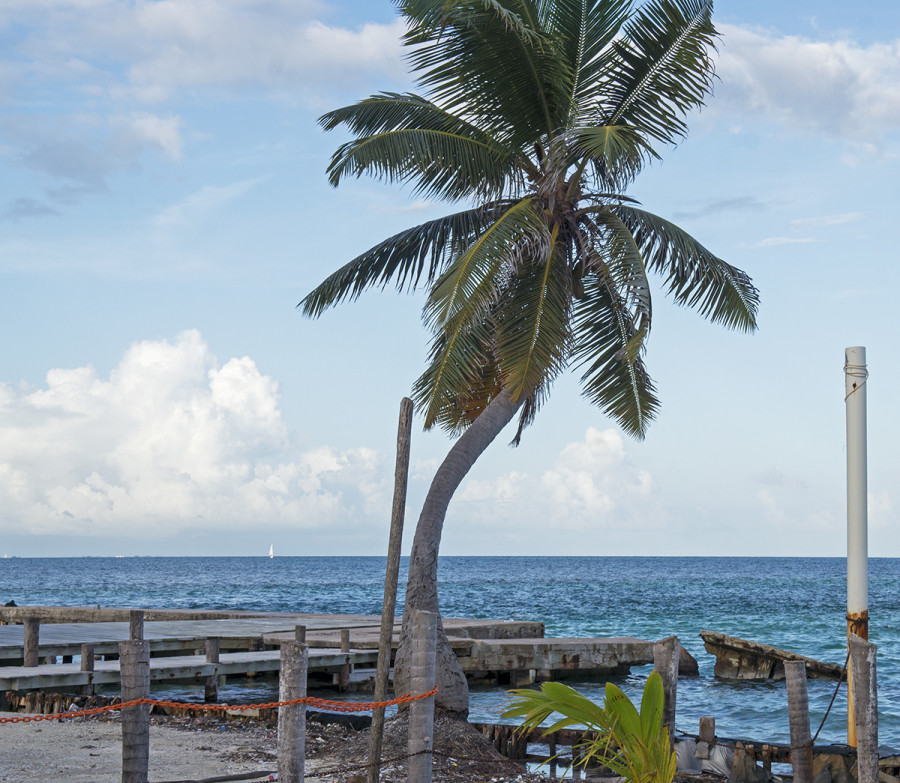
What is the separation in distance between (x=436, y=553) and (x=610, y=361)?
422 centimetres

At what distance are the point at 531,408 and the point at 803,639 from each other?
2383 centimetres

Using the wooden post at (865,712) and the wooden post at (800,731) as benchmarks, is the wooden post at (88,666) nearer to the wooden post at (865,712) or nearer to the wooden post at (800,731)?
the wooden post at (800,731)

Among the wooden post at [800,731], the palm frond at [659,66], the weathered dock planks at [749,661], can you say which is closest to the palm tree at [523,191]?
the palm frond at [659,66]

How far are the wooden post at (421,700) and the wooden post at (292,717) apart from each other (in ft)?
2.99

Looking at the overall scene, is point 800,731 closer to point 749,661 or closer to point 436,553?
point 436,553

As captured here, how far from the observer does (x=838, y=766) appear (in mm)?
10461

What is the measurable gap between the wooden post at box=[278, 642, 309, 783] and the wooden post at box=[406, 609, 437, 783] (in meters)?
0.91

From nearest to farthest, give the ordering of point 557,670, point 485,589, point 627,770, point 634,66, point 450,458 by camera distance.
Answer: point 627,770, point 450,458, point 634,66, point 557,670, point 485,589

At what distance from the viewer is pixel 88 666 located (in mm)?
14438

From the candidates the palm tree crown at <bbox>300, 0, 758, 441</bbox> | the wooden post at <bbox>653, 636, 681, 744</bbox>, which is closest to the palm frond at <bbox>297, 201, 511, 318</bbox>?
the palm tree crown at <bbox>300, 0, 758, 441</bbox>

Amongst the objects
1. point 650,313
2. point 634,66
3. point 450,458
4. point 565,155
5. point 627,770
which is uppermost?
point 634,66

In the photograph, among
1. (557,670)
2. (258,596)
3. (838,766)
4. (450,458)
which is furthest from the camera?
(258,596)

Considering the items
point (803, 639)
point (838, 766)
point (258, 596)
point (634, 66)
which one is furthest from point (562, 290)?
point (258, 596)

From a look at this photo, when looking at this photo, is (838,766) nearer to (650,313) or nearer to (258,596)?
(650,313)
